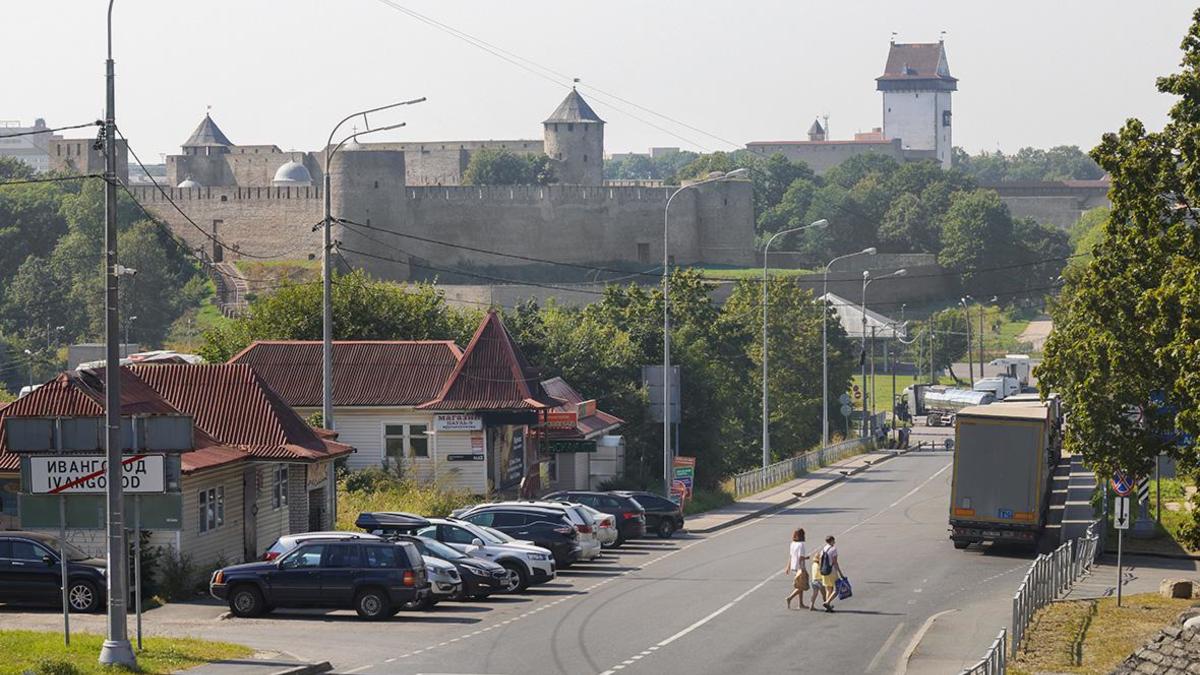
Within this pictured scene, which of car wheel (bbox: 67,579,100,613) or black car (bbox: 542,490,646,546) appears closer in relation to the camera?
car wheel (bbox: 67,579,100,613)

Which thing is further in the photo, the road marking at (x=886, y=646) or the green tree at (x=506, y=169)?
the green tree at (x=506, y=169)

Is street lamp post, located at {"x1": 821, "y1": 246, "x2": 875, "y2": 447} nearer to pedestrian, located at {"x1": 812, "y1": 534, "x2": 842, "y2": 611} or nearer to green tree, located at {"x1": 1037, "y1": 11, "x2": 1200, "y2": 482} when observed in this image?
green tree, located at {"x1": 1037, "y1": 11, "x2": 1200, "y2": 482}

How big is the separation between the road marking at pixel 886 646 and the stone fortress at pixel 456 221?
96.2 meters

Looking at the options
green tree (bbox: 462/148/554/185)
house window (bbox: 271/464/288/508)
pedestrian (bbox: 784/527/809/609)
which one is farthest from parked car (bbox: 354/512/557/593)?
green tree (bbox: 462/148/554/185)

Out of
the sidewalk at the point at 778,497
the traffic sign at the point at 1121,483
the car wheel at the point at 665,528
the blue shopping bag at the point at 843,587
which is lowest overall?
the sidewalk at the point at 778,497

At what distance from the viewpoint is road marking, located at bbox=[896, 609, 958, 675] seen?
905 inches

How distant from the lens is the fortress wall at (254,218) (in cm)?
12988

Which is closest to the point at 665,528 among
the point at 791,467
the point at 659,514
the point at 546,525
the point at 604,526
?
the point at 659,514

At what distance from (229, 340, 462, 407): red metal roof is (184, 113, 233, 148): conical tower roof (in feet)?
418

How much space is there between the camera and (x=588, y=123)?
592 ft

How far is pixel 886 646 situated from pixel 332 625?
7.49 meters

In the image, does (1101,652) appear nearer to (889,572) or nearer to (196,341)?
(889,572)

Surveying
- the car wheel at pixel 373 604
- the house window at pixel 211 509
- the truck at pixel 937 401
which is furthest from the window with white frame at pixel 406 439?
the truck at pixel 937 401

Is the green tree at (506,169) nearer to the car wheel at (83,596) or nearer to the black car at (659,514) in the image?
the black car at (659,514)
